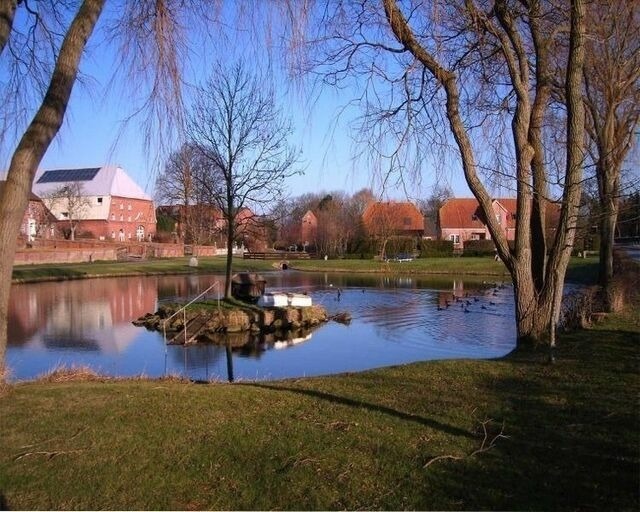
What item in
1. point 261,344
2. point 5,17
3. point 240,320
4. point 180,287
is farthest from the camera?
point 180,287

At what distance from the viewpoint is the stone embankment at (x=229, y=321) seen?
66.8 feet

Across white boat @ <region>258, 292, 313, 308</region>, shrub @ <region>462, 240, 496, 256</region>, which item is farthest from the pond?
shrub @ <region>462, 240, 496, 256</region>

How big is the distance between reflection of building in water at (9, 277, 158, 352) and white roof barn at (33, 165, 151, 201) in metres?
35.9

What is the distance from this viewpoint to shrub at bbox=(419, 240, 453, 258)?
62.7 m

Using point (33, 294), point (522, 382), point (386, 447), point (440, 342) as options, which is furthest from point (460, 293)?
point (386, 447)

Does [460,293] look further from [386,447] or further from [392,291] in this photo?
[386,447]

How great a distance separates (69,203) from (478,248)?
137ft

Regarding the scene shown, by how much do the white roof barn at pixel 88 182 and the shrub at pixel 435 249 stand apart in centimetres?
3187

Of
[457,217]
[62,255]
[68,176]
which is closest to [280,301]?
[62,255]

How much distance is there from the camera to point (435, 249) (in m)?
63.5

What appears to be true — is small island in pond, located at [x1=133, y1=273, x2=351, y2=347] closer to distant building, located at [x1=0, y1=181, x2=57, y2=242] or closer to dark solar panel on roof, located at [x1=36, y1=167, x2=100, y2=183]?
distant building, located at [x1=0, y1=181, x2=57, y2=242]

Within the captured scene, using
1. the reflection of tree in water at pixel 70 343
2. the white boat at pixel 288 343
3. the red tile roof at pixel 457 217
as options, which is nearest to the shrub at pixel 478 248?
the red tile roof at pixel 457 217

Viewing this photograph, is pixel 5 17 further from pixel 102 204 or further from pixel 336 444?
pixel 102 204

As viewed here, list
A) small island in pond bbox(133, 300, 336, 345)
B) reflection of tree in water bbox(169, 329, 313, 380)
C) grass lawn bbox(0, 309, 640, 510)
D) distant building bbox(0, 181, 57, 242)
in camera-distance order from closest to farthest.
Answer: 1. grass lawn bbox(0, 309, 640, 510)
2. reflection of tree in water bbox(169, 329, 313, 380)
3. small island in pond bbox(133, 300, 336, 345)
4. distant building bbox(0, 181, 57, 242)
